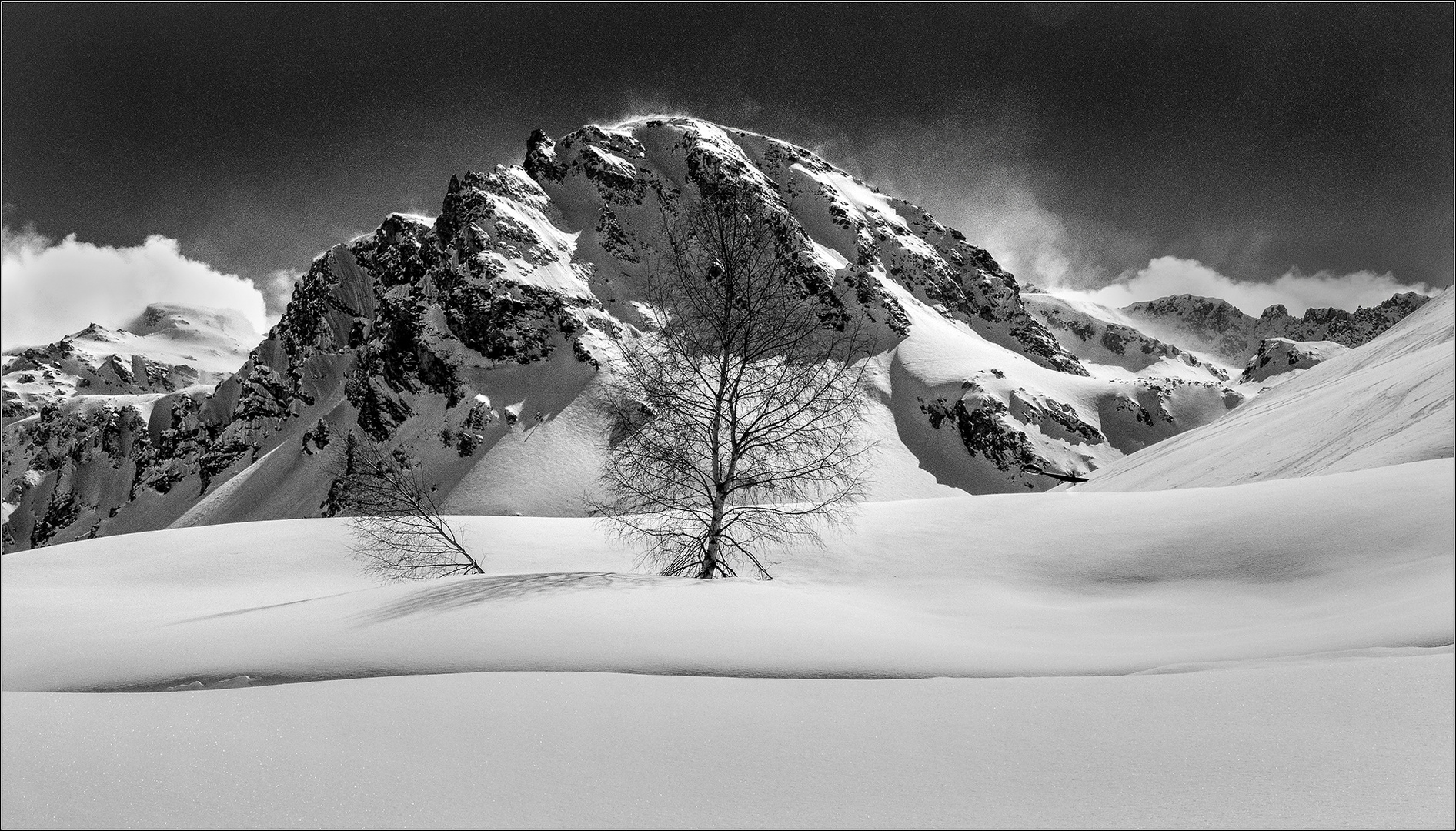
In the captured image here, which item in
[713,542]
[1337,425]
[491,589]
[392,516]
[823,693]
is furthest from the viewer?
[1337,425]

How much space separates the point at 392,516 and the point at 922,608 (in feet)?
23.6

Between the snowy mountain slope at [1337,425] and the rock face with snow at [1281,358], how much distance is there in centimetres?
16029

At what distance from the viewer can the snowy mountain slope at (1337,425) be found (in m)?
10.8

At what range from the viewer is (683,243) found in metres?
8.11

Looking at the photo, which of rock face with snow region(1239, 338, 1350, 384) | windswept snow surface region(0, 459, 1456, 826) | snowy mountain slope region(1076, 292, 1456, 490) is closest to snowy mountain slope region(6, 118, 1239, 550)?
→ rock face with snow region(1239, 338, 1350, 384)

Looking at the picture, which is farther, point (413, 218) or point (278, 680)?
point (413, 218)

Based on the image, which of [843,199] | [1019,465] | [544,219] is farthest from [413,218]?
[1019,465]

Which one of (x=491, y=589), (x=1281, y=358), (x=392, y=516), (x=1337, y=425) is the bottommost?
(x=491, y=589)

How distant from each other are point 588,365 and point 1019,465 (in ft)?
250

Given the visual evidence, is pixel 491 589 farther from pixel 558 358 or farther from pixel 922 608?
pixel 558 358

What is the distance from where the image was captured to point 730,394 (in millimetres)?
8281

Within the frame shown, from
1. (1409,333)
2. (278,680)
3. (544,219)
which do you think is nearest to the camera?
(278,680)

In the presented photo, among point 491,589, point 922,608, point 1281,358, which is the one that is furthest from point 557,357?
point 1281,358

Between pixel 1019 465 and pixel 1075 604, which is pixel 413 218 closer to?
pixel 1019 465
